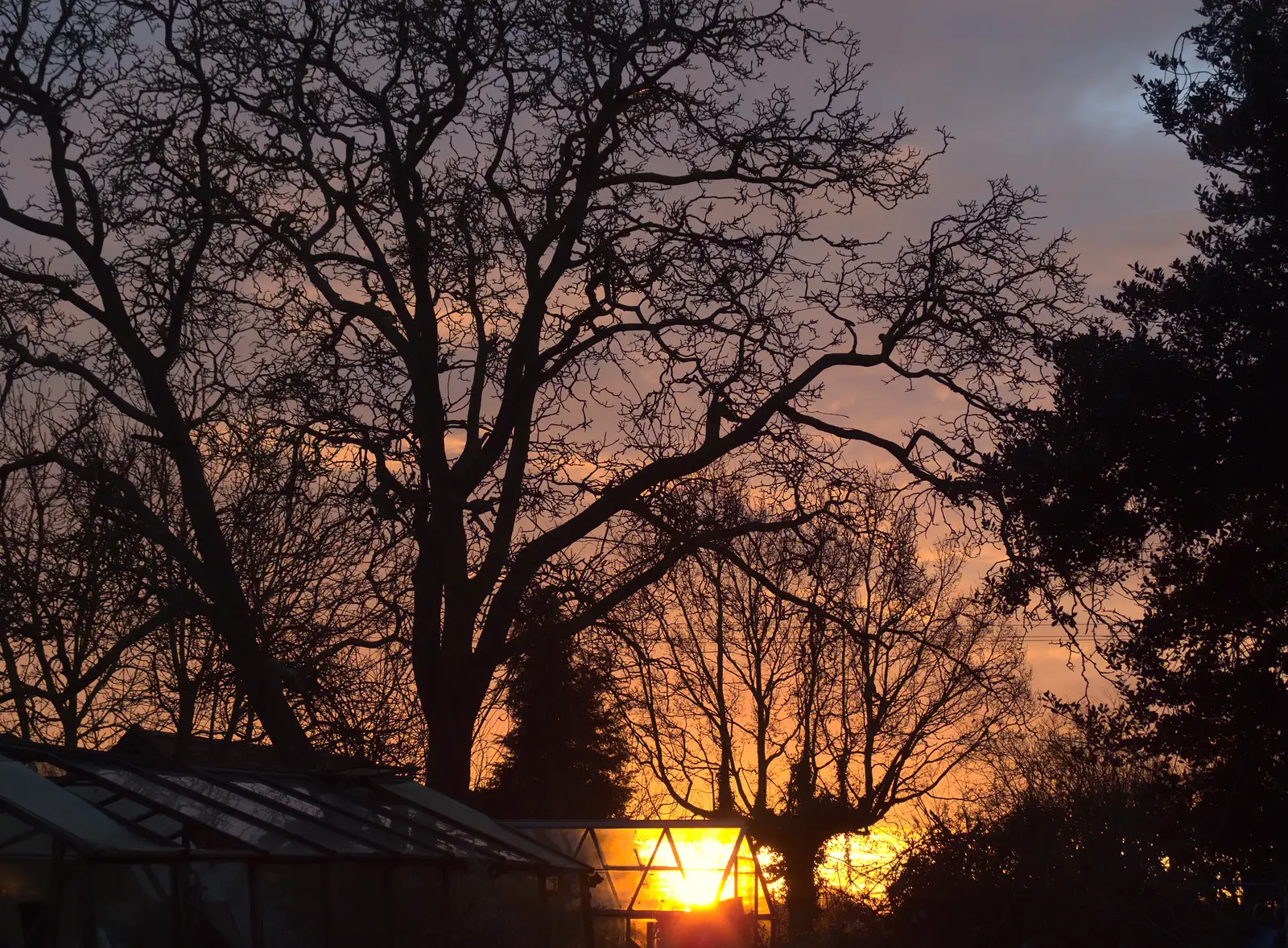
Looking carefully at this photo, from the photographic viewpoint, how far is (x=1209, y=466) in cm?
887

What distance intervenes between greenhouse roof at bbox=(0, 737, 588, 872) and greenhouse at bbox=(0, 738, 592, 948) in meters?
0.02

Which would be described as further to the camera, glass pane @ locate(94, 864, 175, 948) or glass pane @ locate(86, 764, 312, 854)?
glass pane @ locate(86, 764, 312, 854)

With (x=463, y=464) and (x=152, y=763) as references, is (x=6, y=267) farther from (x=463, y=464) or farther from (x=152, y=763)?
(x=152, y=763)

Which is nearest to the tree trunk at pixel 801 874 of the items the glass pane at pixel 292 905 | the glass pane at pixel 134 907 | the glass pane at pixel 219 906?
the glass pane at pixel 292 905

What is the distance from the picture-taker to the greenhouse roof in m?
8.65

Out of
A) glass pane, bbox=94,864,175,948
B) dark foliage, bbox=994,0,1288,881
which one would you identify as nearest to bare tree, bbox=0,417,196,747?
glass pane, bbox=94,864,175,948

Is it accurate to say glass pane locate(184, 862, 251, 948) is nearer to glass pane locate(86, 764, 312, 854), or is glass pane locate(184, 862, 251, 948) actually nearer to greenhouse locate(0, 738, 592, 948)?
greenhouse locate(0, 738, 592, 948)

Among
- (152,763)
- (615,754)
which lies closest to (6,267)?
(152,763)

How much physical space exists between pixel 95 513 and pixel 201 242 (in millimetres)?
3121

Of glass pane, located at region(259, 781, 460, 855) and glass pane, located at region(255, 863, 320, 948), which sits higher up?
glass pane, located at region(259, 781, 460, 855)

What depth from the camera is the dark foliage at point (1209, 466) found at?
334 inches

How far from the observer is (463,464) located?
1505cm

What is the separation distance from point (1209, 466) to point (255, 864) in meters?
7.40

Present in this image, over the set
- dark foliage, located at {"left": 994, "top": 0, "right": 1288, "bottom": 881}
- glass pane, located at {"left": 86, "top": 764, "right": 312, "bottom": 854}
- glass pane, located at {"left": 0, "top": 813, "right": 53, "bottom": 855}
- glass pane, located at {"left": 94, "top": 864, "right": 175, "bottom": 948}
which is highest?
dark foliage, located at {"left": 994, "top": 0, "right": 1288, "bottom": 881}
